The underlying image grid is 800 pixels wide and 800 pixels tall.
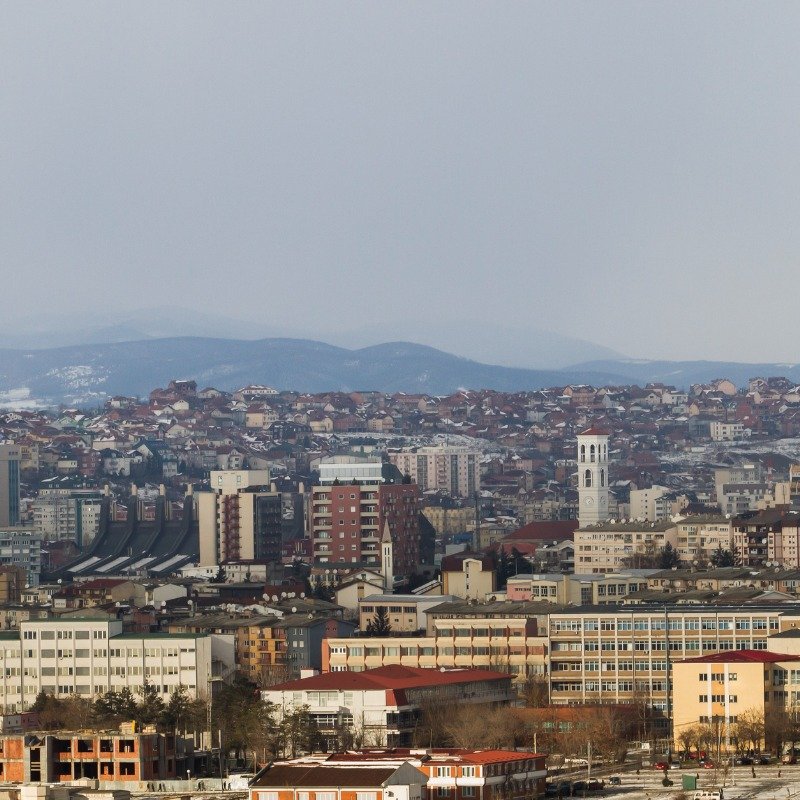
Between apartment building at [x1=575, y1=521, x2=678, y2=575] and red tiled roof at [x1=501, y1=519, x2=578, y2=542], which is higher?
apartment building at [x1=575, y1=521, x2=678, y2=575]

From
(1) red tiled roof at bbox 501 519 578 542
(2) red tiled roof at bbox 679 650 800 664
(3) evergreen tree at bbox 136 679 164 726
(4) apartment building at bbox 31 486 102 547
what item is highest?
(2) red tiled roof at bbox 679 650 800 664

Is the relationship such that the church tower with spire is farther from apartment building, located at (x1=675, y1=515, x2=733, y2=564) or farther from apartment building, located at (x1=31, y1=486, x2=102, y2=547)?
apartment building, located at (x1=31, y1=486, x2=102, y2=547)

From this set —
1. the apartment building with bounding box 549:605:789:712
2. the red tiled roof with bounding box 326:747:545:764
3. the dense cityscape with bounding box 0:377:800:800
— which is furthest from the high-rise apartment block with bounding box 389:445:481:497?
the red tiled roof with bounding box 326:747:545:764

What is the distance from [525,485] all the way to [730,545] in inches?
1979

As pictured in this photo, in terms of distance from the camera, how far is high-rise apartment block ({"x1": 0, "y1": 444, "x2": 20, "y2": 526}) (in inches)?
4653

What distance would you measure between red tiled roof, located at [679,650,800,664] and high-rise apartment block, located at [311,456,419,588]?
1439 inches

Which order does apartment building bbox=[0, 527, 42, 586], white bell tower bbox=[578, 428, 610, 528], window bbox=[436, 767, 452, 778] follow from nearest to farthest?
window bbox=[436, 767, 452, 778], apartment building bbox=[0, 527, 42, 586], white bell tower bbox=[578, 428, 610, 528]

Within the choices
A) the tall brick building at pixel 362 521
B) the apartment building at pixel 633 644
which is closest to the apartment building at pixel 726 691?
the apartment building at pixel 633 644

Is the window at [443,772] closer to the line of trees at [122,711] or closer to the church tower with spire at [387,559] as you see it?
the line of trees at [122,711]

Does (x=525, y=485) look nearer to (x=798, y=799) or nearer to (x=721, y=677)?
(x=721, y=677)

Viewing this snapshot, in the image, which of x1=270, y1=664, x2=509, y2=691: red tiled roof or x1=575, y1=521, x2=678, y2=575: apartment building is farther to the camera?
x1=575, y1=521, x2=678, y2=575: apartment building

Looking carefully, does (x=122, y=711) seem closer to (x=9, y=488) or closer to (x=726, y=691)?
(x=726, y=691)

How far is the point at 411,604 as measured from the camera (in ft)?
224

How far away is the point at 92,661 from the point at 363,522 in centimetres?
3274
